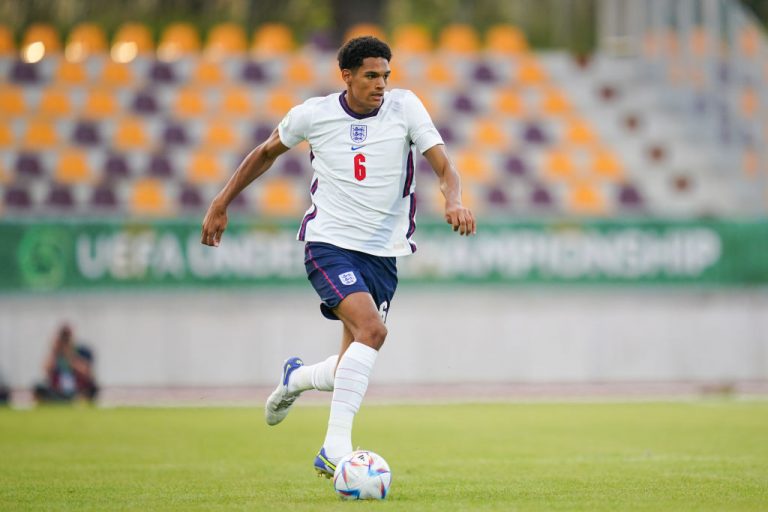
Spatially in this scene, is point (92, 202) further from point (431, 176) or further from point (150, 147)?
point (431, 176)

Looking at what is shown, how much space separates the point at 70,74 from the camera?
23422 mm

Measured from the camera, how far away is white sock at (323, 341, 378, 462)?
6.93m

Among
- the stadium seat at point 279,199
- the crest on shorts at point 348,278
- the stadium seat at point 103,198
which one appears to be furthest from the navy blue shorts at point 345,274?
the stadium seat at point 103,198

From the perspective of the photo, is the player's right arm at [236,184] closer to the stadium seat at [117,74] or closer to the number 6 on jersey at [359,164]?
the number 6 on jersey at [359,164]

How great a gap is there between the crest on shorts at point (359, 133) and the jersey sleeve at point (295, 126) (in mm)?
283

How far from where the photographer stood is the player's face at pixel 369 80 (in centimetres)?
725

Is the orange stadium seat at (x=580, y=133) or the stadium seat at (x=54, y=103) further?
the orange stadium seat at (x=580, y=133)

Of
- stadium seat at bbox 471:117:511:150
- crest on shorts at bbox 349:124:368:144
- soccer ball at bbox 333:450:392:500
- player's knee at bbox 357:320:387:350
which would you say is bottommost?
soccer ball at bbox 333:450:392:500

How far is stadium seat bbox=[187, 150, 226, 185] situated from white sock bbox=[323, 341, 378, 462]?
14.8 m

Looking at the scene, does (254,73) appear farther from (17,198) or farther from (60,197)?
(17,198)

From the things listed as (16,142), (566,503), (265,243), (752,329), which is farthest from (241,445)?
(16,142)

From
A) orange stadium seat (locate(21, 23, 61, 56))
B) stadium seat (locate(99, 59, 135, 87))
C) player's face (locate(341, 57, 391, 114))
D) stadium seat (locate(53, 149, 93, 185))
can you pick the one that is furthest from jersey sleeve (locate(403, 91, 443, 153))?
orange stadium seat (locate(21, 23, 61, 56))

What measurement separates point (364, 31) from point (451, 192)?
17.9 metres

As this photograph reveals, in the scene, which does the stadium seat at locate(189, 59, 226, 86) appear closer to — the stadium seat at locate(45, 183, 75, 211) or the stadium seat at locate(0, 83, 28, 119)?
the stadium seat at locate(0, 83, 28, 119)
